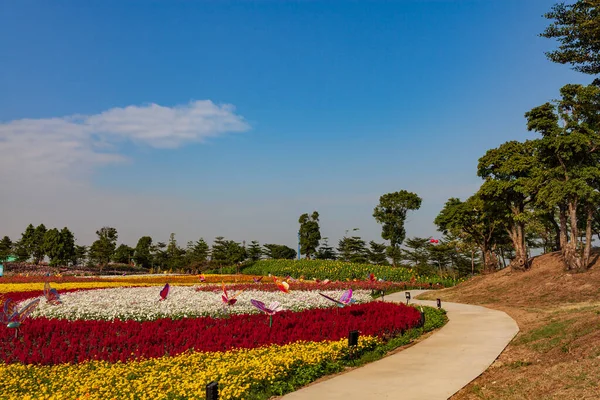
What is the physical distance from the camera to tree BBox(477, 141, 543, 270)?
20.9 metres

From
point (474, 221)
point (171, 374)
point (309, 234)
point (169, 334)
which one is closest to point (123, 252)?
point (309, 234)

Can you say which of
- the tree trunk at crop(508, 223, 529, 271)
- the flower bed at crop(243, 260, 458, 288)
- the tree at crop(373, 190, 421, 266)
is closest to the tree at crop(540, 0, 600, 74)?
the tree trunk at crop(508, 223, 529, 271)

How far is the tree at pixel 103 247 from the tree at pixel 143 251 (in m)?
3.24

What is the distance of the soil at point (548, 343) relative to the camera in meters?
6.13

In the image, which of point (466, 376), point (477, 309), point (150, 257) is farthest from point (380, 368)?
point (150, 257)

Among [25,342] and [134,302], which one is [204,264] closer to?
[134,302]

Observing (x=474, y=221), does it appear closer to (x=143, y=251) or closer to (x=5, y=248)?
(x=143, y=251)

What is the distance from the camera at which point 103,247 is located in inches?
1948

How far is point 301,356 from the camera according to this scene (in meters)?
7.14

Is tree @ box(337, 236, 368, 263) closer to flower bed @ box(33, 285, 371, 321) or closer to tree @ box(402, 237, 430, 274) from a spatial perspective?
tree @ box(402, 237, 430, 274)

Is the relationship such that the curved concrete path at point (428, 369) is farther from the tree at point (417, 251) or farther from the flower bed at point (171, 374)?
the tree at point (417, 251)

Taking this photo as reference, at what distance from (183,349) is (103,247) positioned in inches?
1827

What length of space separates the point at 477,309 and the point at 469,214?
12883 millimetres

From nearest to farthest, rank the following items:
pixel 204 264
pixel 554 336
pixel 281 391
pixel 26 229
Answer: pixel 281 391 → pixel 554 336 → pixel 204 264 → pixel 26 229
